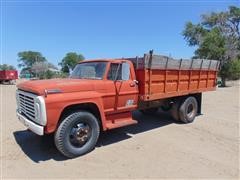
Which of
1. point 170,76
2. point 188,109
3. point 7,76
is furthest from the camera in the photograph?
point 7,76

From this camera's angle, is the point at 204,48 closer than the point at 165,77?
No

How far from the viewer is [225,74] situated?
2753 centimetres

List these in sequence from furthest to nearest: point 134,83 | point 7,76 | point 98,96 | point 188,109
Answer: point 7,76, point 188,109, point 134,83, point 98,96

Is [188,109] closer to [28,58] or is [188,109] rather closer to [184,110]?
[184,110]

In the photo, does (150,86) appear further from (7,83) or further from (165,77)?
(7,83)

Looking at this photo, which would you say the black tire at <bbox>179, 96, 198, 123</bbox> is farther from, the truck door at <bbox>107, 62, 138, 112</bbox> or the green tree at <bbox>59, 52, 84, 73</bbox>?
the green tree at <bbox>59, 52, 84, 73</bbox>

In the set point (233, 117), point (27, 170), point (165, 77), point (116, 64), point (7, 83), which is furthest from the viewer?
point (7, 83)

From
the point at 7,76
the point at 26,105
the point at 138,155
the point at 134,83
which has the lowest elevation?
the point at 138,155

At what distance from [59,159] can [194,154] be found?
2.97 metres

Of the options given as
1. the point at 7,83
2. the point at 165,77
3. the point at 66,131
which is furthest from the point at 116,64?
the point at 7,83

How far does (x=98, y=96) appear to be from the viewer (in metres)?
5.40

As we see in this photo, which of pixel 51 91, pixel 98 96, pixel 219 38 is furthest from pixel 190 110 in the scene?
pixel 219 38

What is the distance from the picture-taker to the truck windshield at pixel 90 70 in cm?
592

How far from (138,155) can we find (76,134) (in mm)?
1439
